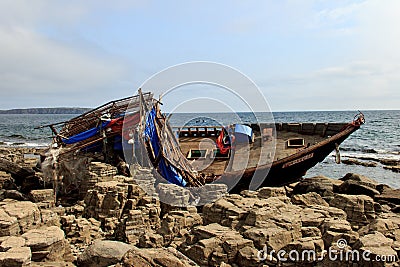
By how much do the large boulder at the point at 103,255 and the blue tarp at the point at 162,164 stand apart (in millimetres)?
6924

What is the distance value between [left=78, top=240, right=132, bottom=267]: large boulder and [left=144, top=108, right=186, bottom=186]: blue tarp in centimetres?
692

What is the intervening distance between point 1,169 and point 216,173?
886cm

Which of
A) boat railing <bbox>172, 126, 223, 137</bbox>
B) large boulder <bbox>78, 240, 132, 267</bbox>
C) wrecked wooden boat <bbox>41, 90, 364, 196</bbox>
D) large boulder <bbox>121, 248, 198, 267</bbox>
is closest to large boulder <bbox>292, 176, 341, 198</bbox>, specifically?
wrecked wooden boat <bbox>41, 90, 364, 196</bbox>

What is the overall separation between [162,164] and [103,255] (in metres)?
7.27

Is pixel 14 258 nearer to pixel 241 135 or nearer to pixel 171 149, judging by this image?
pixel 171 149

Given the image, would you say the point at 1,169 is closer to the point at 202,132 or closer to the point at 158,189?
the point at 158,189

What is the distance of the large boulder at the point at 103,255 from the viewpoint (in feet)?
20.4

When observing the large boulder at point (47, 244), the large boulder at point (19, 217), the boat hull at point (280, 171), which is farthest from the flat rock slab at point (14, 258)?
the boat hull at point (280, 171)

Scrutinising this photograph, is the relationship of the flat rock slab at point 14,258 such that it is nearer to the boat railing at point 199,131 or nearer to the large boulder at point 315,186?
the large boulder at point 315,186

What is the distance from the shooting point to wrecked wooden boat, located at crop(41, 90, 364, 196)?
44.5 ft

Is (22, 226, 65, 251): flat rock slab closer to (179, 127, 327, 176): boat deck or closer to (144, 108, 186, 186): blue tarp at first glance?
(144, 108, 186, 186): blue tarp

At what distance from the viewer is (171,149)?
14.6 meters

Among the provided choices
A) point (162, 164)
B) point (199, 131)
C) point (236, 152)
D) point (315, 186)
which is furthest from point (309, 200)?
point (199, 131)

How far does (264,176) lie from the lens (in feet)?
52.5
